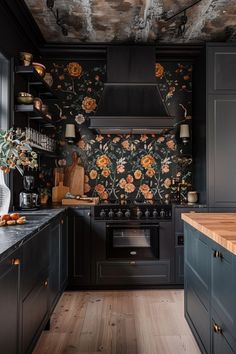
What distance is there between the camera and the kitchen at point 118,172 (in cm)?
213

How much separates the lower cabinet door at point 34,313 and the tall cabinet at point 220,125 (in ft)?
6.70

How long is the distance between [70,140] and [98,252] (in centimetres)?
145

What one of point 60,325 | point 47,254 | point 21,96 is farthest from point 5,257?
point 21,96

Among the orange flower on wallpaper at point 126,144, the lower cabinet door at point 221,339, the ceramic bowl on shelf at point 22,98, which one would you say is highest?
the ceramic bowl on shelf at point 22,98

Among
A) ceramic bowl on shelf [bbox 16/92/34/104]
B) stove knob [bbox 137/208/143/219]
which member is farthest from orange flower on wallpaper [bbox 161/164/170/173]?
ceramic bowl on shelf [bbox 16/92/34/104]

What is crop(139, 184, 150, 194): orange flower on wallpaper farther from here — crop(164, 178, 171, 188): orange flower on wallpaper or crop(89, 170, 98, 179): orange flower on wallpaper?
crop(89, 170, 98, 179): orange flower on wallpaper

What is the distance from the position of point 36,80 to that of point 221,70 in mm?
2028

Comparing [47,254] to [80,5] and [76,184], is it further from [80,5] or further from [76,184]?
[80,5]

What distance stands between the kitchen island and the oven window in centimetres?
103

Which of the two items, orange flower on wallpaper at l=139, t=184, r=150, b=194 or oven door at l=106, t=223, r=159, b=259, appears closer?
oven door at l=106, t=223, r=159, b=259

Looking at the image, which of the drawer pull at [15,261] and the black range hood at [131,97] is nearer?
the drawer pull at [15,261]

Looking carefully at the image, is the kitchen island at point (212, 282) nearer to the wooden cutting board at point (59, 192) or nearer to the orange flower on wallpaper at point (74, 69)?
the wooden cutting board at point (59, 192)

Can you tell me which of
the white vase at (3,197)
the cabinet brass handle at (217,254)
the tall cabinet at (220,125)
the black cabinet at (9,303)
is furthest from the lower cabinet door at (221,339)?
the tall cabinet at (220,125)

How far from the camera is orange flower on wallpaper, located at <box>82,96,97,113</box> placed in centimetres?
398
